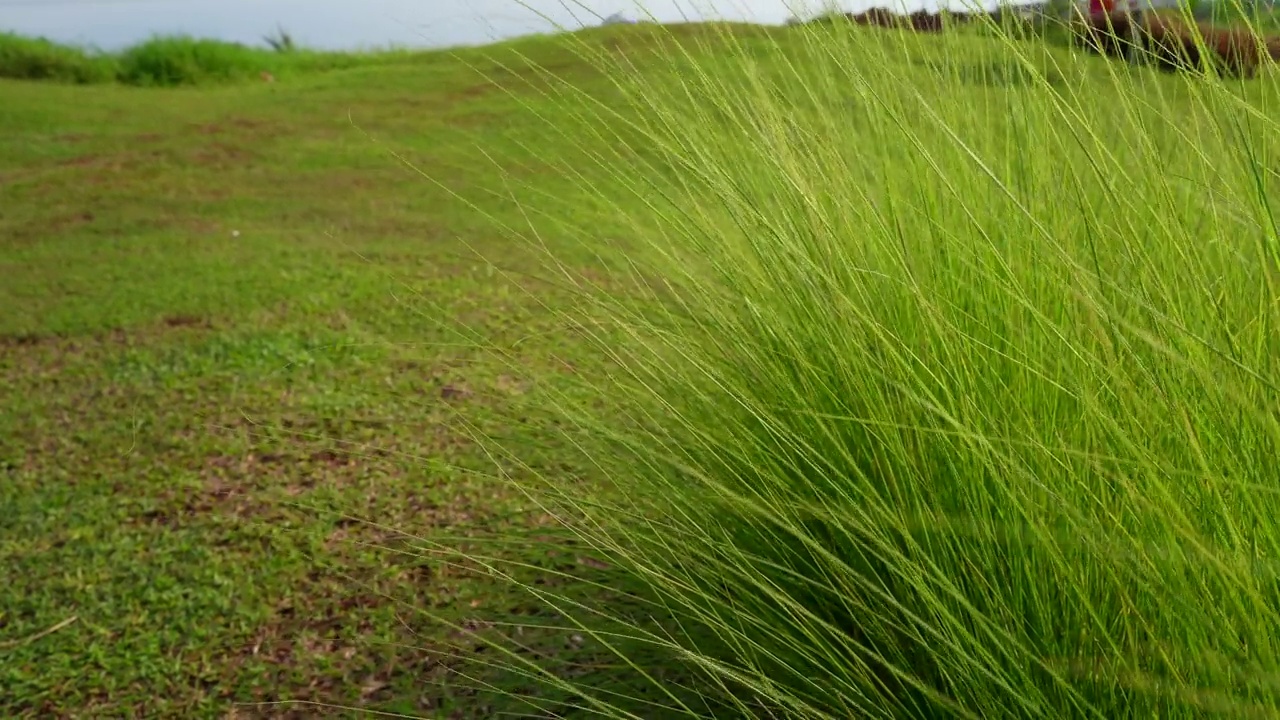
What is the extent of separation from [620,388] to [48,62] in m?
11.7

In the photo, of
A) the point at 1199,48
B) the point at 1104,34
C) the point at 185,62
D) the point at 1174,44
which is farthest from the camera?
the point at 185,62

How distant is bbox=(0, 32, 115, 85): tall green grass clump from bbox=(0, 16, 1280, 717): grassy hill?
20.5 feet

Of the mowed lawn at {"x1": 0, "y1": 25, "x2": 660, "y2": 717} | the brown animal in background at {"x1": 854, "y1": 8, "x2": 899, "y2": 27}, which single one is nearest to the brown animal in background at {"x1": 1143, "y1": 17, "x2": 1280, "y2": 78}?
the brown animal in background at {"x1": 854, "y1": 8, "x2": 899, "y2": 27}

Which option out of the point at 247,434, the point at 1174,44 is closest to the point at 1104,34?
the point at 1174,44

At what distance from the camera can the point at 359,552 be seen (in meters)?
2.65

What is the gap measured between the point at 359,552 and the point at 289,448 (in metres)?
0.69

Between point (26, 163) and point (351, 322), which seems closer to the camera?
point (351, 322)

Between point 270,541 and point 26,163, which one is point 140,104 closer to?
point 26,163

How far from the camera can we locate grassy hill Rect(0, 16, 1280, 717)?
1.26 metres

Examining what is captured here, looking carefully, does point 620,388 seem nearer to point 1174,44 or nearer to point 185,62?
point 1174,44

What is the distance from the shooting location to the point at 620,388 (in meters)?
1.78

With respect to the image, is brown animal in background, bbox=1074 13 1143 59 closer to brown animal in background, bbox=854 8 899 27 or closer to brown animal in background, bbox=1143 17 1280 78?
brown animal in background, bbox=1143 17 1280 78

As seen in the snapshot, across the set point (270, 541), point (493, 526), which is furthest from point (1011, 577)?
point (270, 541)

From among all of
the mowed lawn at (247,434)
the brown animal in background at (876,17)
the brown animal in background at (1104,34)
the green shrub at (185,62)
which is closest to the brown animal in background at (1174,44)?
the brown animal in background at (1104,34)
